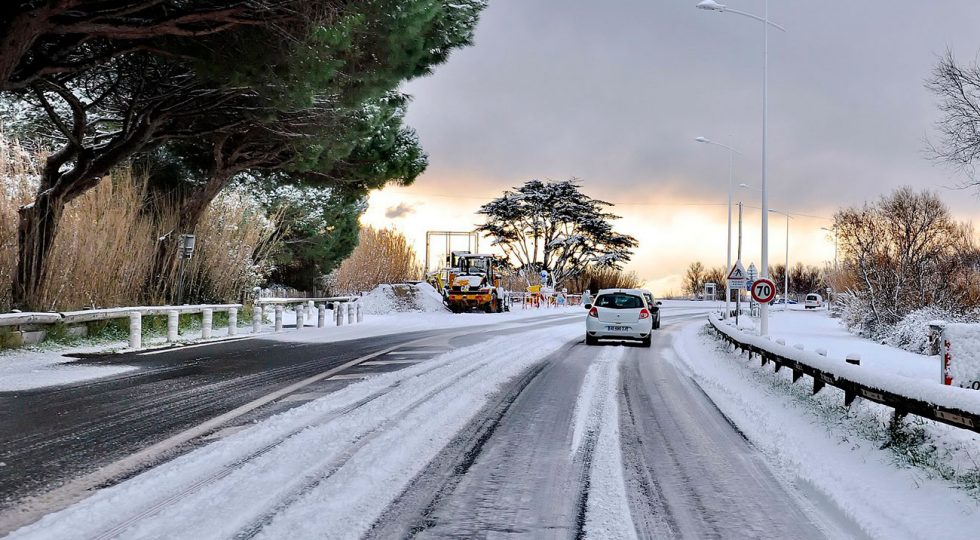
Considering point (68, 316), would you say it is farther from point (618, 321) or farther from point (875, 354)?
point (875, 354)

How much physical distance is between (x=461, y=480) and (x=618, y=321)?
631 inches

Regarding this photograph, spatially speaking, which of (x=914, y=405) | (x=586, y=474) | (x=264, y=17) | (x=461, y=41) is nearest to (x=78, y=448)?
(x=586, y=474)

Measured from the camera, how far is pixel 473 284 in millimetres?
45375

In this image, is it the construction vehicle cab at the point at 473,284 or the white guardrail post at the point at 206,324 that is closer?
the white guardrail post at the point at 206,324

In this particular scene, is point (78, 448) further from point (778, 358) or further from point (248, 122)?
point (248, 122)

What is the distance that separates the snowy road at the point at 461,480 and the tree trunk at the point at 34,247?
10.2 metres

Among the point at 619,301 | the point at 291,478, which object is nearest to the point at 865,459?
the point at 291,478

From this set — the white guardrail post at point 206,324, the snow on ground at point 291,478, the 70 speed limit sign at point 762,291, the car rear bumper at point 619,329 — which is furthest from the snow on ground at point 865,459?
the white guardrail post at point 206,324

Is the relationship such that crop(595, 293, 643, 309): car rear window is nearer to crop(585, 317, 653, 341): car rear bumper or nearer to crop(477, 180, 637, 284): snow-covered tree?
crop(585, 317, 653, 341): car rear bumper

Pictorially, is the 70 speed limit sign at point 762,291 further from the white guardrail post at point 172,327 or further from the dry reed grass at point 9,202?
the dry reed grass at point 9,202

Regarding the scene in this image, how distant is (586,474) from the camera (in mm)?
6109

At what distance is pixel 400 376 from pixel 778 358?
6234mm

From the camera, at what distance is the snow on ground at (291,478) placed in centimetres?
449

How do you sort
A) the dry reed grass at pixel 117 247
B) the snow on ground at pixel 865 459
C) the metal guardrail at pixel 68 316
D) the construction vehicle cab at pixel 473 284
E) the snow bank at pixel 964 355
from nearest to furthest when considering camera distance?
1. the snow on ground at pixel 865 459
2. the snow bank at pixel 964 355
3. the metal guardrail at pixel 68 316
4. the dry reed grass at pixel 117 247
5. the construction vehicle cab at pixel 473 284
